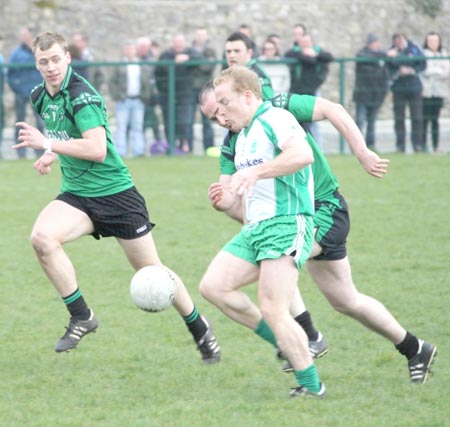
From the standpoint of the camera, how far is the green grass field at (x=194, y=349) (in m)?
6.00

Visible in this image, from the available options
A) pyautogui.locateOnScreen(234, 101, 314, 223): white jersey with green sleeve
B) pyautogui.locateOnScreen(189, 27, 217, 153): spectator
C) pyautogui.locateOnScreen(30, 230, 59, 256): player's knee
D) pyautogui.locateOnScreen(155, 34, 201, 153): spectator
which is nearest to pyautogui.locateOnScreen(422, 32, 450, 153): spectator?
pyautogui.locateOnScreen(189, 27, 217, 153): spectator

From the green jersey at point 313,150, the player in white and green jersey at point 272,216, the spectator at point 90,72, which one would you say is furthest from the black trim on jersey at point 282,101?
the spectator at point 90,72

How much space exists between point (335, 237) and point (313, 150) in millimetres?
502

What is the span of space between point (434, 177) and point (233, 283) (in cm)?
1024

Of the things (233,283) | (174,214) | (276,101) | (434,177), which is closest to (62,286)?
(233,283)

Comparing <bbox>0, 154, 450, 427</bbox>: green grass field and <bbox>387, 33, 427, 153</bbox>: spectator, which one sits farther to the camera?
<bbox>387, 33, 427, 153</bbox>: spectator

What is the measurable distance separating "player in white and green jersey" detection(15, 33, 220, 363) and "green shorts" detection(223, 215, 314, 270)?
1111 millimetres

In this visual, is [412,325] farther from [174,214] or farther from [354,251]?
[174,214]

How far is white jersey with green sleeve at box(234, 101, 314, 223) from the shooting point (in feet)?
19.6

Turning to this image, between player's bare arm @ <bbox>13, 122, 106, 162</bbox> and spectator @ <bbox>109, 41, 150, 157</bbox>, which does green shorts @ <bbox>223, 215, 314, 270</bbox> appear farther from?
spectator @ <bbox>109, 41, 150, 157</bbox>

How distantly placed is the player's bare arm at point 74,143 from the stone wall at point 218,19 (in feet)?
64.8

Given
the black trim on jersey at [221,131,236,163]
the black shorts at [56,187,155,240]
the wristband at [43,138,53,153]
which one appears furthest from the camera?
the black shorts at [56,187,155,240]

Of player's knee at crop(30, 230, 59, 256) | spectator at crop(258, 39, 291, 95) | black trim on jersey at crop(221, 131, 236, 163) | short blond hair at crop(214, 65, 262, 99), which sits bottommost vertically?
spectator at crop(258, 39, 291, 95)

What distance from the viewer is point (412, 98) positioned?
62.1ft
